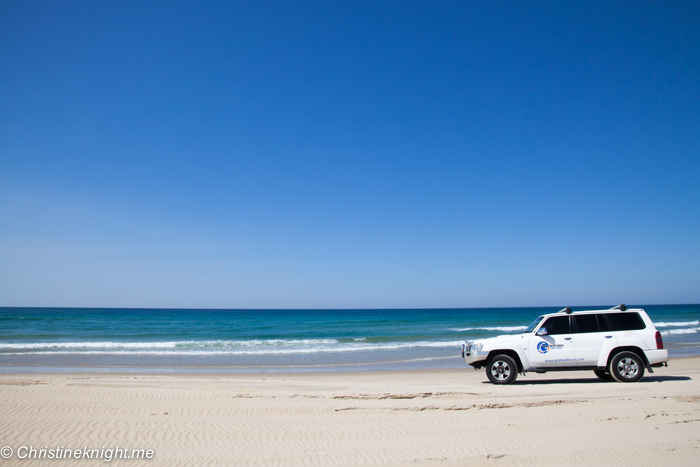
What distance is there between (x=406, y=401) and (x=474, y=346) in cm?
Result: 310

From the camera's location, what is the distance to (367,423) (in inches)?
283

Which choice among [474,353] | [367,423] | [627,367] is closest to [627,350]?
[627,367]

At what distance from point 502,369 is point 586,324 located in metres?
2.47

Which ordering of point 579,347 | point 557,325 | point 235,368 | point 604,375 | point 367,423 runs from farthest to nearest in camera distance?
point 235,368, point 604,375, point 557,325, point 579,347, point 367,423

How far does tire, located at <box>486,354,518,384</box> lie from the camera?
1100cm

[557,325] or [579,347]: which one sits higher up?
[557,325]

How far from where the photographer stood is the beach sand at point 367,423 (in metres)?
5.51

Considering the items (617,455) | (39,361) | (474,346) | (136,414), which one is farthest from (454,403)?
(39,361)

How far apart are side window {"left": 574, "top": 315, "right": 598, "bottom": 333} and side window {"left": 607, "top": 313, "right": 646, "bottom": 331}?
41cm

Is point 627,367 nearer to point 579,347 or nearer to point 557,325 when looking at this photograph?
point 579,347

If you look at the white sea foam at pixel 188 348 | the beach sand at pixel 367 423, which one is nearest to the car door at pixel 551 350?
the beach sand at pixel 367 423

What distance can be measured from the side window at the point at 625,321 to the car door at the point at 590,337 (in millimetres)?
202

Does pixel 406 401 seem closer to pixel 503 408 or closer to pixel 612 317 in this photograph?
pixel 503 408

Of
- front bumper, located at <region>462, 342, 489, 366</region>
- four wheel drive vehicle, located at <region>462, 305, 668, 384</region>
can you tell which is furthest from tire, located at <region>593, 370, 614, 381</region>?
front bumper, located at <region>462, 342, 489, 366</region>
